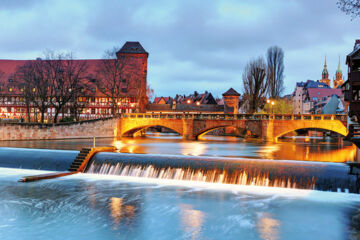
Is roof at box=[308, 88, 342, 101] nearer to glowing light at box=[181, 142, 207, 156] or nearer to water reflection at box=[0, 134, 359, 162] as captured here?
water reflection at box=[0, 134, 359, 162]

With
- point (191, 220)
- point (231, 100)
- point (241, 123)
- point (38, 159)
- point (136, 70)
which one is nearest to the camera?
point (191, 220)

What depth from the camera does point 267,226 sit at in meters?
12.9

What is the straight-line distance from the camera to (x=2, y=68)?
81.6 metres

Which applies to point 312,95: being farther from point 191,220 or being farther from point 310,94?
point 191,220

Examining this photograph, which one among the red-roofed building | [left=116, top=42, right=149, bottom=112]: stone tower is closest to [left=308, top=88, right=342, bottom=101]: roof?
[left=116, top=42, right=149, bottom=112]: stone tower

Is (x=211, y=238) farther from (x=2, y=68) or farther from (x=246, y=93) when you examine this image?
(x=2, y=68)

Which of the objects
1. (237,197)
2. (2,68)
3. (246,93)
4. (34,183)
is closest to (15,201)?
(34,183)

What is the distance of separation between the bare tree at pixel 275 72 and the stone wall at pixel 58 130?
26.2m

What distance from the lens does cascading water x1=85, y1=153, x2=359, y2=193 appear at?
1784 centimetres

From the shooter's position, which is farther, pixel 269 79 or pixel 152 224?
pixel 269 79

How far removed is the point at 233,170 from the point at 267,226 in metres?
6.85

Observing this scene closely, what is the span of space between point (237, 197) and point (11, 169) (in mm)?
15979

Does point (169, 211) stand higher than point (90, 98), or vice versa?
point (90, 98)

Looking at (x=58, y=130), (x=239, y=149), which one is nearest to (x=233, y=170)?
(x=239, y=149)
